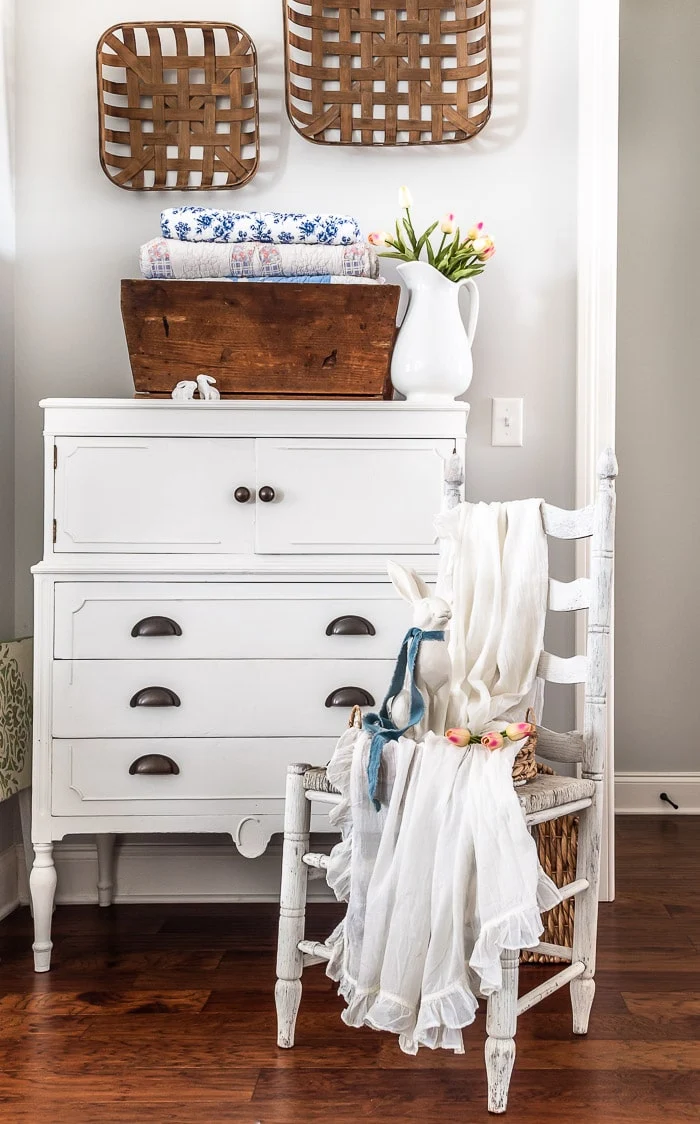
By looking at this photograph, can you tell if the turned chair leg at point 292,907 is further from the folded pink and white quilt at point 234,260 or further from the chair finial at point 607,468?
the folded pink and white quilt at point 234,260

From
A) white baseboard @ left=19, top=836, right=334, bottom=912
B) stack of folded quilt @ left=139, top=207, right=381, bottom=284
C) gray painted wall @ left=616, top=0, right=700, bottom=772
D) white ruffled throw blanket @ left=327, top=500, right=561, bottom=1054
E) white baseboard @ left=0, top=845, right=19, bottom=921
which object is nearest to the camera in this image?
white ruffled throw blanket @ left=327, top=500, right=561, bottom=1054

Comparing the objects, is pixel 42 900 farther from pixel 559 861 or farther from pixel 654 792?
pixel 654 792

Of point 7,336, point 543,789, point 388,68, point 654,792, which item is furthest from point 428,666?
point 654,792

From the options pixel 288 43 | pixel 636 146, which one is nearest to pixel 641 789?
pixel 636 146

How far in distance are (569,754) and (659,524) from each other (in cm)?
156

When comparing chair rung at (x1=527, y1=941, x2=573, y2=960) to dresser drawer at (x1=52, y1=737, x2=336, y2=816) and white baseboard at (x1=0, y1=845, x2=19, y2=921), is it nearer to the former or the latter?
dresser drawer at (x1=52, y1=737, x2=336, y2=816)

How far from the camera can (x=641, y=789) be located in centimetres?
303

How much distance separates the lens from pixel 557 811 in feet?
4.94

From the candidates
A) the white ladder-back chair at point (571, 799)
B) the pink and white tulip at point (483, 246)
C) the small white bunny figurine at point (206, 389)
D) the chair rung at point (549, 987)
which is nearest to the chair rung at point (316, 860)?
the white ladder-back chair at point (571, 799)

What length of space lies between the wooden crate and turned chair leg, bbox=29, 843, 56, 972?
96 centimetres

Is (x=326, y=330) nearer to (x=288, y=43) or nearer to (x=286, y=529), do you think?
(x=286, y=529)

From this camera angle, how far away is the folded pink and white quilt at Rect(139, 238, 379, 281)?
202cm

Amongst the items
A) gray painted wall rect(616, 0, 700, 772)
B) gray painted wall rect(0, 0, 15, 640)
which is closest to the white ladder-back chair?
gray painted wall rect(0, 0, 15, 640)

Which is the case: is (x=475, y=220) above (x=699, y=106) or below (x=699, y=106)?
below
